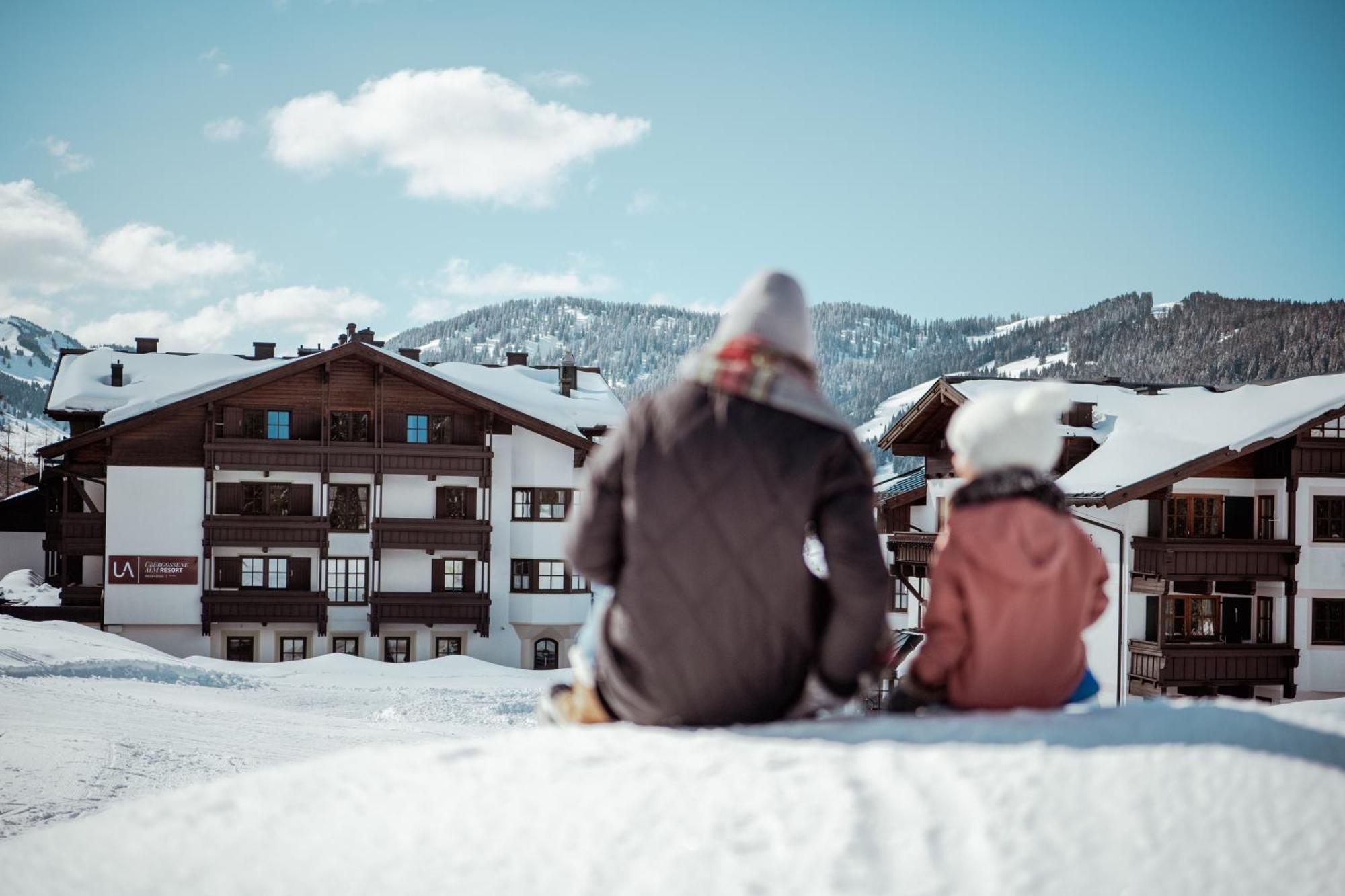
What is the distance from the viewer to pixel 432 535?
31.5m

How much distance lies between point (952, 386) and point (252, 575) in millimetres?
21850

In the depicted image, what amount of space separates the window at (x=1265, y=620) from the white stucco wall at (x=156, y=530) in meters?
29.0

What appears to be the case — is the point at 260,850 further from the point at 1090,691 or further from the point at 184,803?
the point at 1090,691

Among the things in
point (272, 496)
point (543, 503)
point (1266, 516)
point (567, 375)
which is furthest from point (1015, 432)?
point (567, 375)

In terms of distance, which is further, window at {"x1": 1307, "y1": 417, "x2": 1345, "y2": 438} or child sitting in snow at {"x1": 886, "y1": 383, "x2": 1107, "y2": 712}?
window at {"x1": 1307, "y1": 417, "x2": 1345, "y2": 438}

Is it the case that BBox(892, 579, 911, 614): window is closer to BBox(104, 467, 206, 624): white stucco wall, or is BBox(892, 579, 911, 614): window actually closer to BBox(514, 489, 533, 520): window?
BBox(514, 489, 533, 520): window

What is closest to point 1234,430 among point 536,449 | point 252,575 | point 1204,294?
point 536,449

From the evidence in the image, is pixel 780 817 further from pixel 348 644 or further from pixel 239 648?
pixel 239 648

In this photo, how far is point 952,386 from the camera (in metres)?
25.9

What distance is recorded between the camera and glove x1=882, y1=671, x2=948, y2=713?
322cm

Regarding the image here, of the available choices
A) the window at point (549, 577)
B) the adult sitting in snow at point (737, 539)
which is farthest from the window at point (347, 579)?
the adult sitting in snow at point (737, 539)

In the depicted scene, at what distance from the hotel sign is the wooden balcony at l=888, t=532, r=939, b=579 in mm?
21228

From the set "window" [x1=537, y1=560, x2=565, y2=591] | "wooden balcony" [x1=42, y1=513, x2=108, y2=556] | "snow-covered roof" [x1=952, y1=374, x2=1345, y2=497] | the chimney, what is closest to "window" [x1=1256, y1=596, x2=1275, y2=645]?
"snow-covered roof" [x1=952, y1=374, x2=1345, y2=497]

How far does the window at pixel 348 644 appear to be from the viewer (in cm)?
3159
